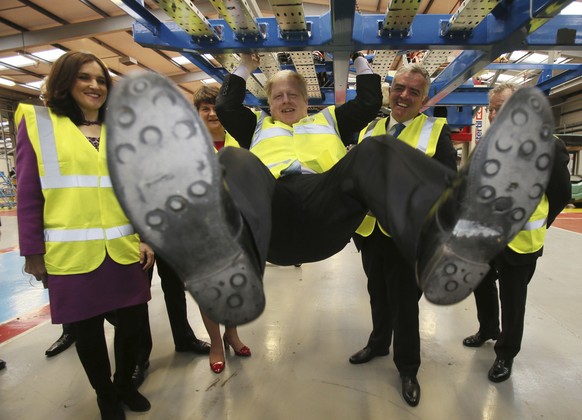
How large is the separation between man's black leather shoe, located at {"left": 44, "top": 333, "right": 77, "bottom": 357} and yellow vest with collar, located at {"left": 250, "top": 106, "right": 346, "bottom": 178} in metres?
1.81

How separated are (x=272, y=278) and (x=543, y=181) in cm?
286

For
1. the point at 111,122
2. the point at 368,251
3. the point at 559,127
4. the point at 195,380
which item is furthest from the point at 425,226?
the point at 559,127

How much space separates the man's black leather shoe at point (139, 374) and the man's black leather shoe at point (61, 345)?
0.56 metres

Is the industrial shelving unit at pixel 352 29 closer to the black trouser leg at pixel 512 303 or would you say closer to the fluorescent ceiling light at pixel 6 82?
the black trouser leg at pixel 512 303

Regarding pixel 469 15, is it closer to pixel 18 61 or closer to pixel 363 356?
Answer: pixel 363 356

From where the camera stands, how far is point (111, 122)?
67 cm

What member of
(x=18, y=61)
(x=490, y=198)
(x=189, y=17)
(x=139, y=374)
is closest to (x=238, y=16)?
(x=189, y=17)

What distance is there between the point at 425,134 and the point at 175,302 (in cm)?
166

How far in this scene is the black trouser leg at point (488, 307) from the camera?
2090mm

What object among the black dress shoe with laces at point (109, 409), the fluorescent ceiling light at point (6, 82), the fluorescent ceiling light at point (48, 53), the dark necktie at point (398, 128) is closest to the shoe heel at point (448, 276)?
the dark necktie at point (398, 128)

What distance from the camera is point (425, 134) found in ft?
5.15

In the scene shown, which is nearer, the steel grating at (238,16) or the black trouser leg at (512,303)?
the steel grating at (238,16)

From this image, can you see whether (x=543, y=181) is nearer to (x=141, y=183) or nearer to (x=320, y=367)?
(x=141, y=183)

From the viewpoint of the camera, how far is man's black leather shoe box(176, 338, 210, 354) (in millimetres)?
2104
